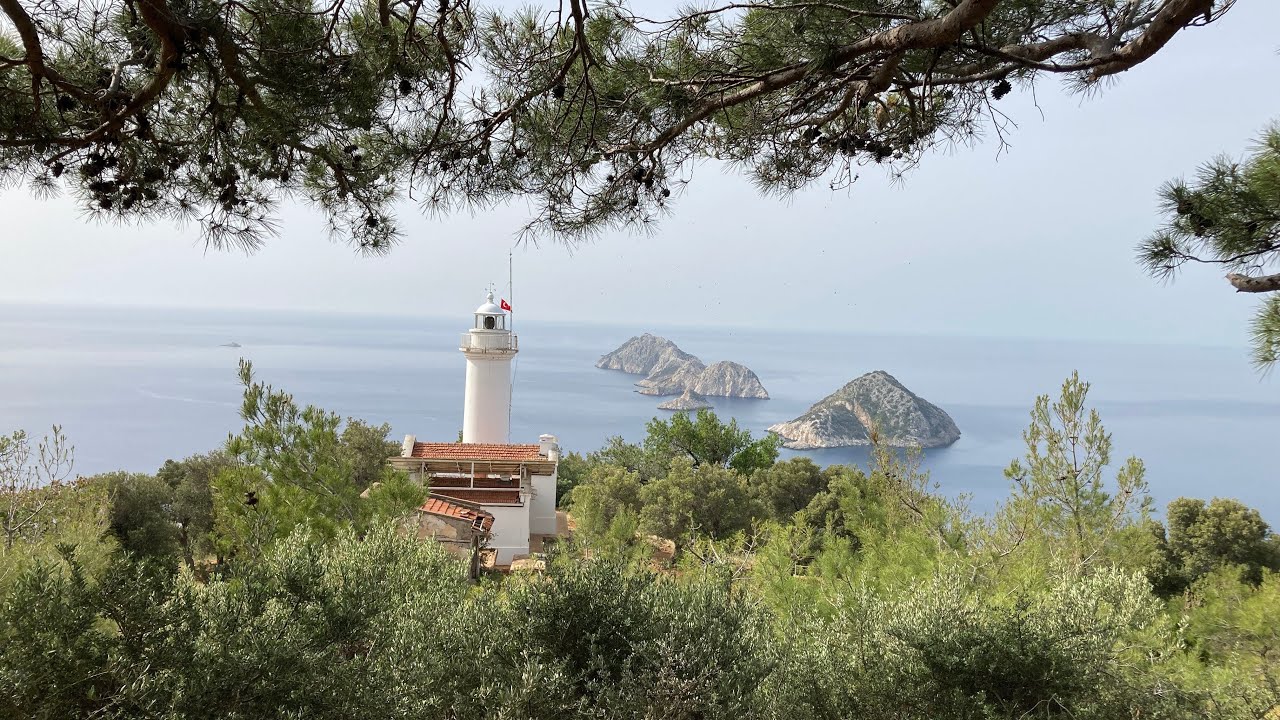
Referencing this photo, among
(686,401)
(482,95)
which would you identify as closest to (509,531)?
(482,95)

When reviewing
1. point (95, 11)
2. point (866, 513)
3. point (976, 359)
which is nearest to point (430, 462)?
point (866, 513)

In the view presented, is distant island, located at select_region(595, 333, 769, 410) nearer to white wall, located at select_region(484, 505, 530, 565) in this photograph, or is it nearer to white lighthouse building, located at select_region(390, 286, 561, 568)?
white lighthouse building, located at select_region(390, 286, 561, 568)

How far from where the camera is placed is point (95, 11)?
2.78 m

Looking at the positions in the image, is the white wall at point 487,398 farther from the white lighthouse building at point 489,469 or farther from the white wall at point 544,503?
the white wall at point 544,503

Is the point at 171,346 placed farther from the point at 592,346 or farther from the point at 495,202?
the point at 495,202

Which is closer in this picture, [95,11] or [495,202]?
[95,11]

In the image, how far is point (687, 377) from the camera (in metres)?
45.3

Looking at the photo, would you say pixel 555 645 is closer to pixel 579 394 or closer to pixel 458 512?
pixel 458 512

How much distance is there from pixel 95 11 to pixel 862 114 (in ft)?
9.88

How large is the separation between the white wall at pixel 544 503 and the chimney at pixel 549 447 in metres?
0.44

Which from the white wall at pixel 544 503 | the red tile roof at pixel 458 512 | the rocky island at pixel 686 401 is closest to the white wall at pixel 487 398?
the white wall at pixel 544 503

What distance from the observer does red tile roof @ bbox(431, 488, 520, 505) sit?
44.7 ft

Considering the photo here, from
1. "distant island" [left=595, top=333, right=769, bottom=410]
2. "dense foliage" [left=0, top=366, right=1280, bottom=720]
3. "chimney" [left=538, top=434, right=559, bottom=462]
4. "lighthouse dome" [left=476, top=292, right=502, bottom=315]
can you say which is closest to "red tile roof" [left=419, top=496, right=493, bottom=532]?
"chimney" [left=538, top=434, right=559, bottom=462]

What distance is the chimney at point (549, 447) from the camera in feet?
48.9
